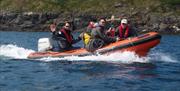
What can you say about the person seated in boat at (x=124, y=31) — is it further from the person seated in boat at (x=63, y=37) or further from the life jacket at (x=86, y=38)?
the person seated in boat at (x=63, y=37)

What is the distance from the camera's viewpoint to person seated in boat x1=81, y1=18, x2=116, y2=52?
2353cm

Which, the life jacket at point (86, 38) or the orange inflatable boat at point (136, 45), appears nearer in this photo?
the orange inflatable boat at point (136, 45)

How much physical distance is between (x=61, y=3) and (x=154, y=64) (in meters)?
65.0

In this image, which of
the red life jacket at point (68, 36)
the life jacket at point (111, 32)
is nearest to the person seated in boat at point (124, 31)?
the life jacket at point (111, 32)

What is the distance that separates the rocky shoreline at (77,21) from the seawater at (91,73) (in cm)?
4546

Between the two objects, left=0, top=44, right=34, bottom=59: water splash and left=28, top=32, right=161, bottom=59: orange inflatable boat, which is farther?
left=0, top=44, right=34, bottom=59: water splash

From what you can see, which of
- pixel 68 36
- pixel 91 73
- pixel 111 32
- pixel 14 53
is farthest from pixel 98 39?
pixel 14 53

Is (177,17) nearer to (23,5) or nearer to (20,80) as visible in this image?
(23,5)

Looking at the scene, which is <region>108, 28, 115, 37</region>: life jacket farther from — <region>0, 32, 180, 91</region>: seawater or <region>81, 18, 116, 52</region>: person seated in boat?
<region>0, 32, 180, 91</region>: seawater

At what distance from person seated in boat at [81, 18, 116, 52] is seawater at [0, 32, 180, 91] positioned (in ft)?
1.91

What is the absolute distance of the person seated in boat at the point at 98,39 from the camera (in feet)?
77.2

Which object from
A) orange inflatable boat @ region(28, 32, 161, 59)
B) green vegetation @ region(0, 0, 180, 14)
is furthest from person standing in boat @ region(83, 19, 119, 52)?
green vegetation @ region(0, 0, 180, 14)

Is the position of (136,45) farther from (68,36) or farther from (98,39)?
(68,36)

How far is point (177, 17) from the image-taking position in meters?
75.2
